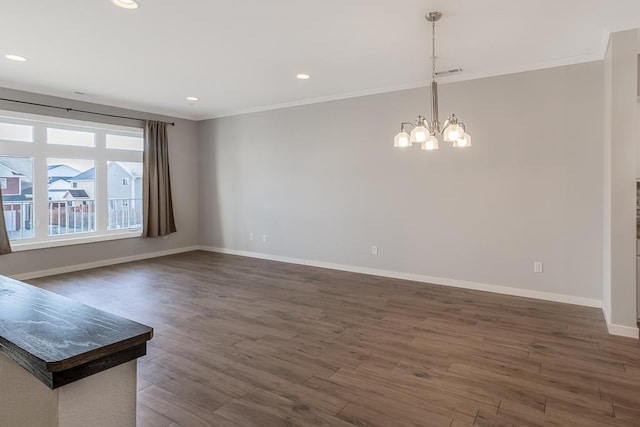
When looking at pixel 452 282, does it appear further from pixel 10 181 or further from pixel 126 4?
pixel 10 181

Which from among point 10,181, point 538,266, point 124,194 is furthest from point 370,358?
point 124,194

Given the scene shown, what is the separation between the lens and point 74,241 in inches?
222

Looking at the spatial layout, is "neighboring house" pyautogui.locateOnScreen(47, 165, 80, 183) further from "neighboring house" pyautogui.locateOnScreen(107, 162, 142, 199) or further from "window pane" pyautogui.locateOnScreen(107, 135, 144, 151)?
"window pane" pyautogui.locateOnScreen(107, 135, 144, 151)

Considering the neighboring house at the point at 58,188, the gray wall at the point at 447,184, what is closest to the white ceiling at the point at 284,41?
the gray wall at the point at 447,184

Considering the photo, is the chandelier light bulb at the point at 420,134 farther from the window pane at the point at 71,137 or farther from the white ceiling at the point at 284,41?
the window pane at the point at 71,137

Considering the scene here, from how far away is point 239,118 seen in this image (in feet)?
22.2

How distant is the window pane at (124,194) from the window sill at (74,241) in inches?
6.1

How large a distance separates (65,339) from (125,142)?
6226mm

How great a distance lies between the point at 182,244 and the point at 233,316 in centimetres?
403

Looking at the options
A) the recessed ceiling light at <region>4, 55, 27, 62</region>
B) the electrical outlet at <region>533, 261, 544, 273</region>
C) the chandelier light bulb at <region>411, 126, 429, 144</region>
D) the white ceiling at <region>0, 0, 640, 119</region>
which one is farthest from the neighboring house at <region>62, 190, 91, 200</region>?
the electrical outlet at <region>533, 261, 544, 273</region>

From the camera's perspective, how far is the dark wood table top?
843 millimetres

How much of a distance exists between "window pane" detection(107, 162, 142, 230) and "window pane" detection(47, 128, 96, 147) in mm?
458

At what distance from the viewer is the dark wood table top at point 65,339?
33.2 inches

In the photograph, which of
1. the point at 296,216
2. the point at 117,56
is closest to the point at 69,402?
the point at 117,56
